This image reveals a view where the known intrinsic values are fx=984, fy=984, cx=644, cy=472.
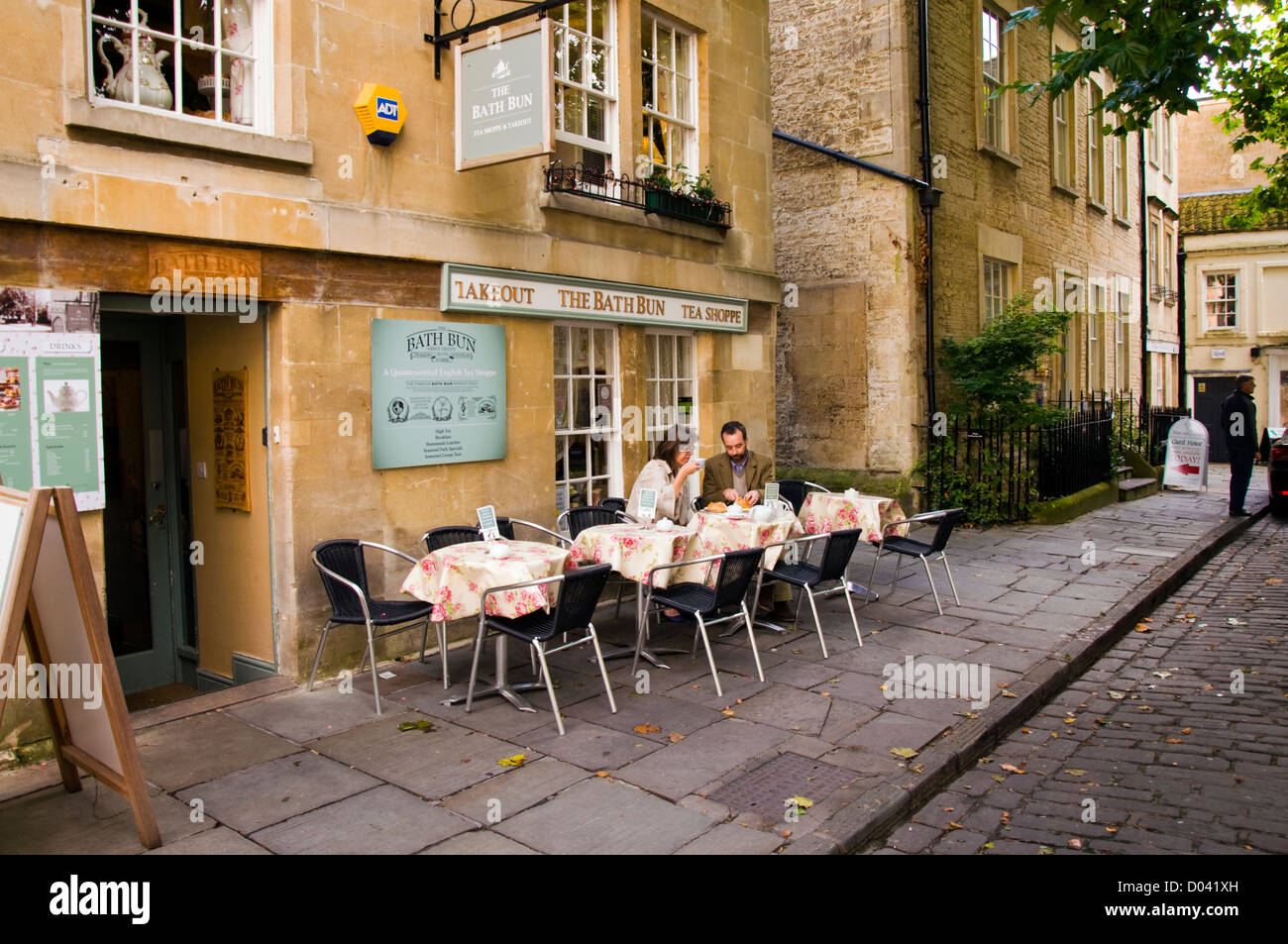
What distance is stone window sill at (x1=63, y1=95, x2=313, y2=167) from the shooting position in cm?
541

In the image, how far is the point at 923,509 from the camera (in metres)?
13.5

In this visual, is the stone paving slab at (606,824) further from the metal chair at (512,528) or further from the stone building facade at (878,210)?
the stone building facade at (878,210)

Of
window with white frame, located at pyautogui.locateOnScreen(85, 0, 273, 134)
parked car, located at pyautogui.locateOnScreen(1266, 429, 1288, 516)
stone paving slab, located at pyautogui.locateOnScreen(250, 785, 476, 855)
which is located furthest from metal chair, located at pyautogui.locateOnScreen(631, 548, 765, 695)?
parked car, located at pyautogui.locateOnScreen(1266, 429, 1288, 516)

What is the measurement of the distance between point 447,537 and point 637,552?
4.61 ft

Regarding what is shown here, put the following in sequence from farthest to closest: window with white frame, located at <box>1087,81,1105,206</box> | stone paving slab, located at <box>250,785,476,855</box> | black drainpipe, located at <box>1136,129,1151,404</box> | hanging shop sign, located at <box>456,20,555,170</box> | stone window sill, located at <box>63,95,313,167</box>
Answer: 1. black drainpipe, located at <box>1136,129,1151,404</box>
2. window with white frame, located at <box>1087,81,1105,206</box>
3. hanging shop sign, located at <box>456,20,555,170</box>
4. stone window sill, located at <box>63,95,313,167</box>
5. stone paving slab, located at <box>250,785,476,855</box>

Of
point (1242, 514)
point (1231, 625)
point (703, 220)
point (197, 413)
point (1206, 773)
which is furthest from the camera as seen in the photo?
point (1242, 514)

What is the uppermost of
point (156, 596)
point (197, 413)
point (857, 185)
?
point (857, 185)

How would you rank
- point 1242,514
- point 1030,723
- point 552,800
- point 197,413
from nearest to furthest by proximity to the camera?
point 552,800 → point 1030,723 → point 197,413 → point 1242,514

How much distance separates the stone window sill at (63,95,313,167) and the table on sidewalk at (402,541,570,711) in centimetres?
276

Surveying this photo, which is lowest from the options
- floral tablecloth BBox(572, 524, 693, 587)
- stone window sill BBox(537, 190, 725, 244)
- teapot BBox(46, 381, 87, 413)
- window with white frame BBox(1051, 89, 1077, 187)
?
floral tablecloth BBox(572, 524, 693, 587)

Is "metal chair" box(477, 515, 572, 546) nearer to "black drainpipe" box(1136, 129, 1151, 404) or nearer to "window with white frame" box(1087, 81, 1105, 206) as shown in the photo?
"window with white frame" box(1087, 81, 1105, 206)
